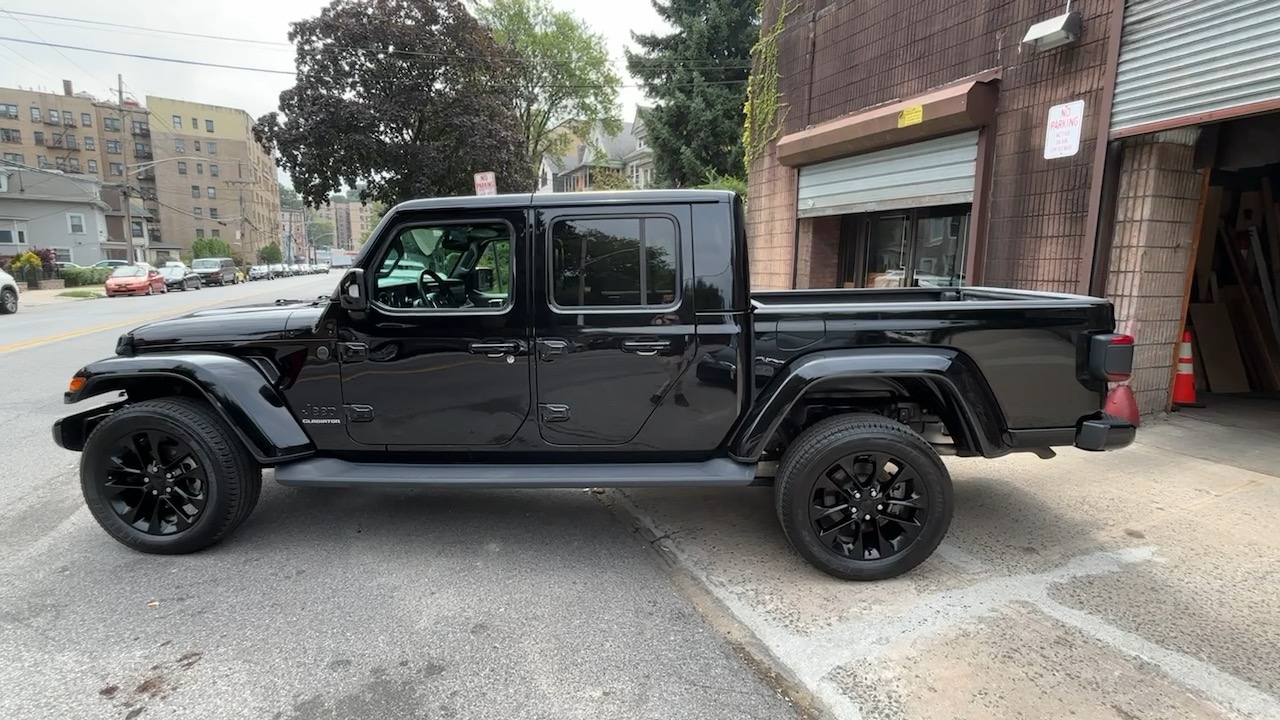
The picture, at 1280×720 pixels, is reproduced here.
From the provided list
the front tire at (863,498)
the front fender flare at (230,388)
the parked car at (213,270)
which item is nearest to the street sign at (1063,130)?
the front tire at (863,498)

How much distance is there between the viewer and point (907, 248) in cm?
884

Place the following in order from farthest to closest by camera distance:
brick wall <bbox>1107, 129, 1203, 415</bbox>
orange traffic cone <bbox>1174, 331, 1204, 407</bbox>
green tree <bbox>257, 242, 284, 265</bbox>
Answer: green tree <bbox>257, 242, 284, 265</bbox>
orange traffic cone <bbox>1174, 331, 1204, 407</bbox>
brick wall <bbox>1107, 129, 1203, 415</bbox>

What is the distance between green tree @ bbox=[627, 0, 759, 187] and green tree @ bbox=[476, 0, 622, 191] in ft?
44.0

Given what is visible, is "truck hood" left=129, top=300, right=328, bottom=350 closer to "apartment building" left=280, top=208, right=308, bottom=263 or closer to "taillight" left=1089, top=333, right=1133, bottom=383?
"taillight" left=1089, top=333, right=1133, bottom=383

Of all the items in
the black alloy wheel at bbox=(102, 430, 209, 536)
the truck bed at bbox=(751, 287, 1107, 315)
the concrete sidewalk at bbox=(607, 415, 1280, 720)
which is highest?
the truck bed at bbox=(751, 287, 1107, 315)

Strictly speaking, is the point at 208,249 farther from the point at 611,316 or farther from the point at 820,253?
the point at 611,316

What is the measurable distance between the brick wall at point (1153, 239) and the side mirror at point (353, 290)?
6005 mm

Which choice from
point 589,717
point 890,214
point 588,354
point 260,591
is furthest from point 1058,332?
point 890,214

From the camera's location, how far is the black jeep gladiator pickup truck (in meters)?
3.30

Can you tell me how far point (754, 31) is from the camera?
20.5m

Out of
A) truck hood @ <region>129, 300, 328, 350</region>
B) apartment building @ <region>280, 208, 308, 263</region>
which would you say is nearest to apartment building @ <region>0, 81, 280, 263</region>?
apartment building @ <region>280, 208, 308, 263</region>

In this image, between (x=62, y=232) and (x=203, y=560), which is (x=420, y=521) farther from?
(x=62, y=232)

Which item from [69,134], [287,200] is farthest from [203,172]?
[287,200]

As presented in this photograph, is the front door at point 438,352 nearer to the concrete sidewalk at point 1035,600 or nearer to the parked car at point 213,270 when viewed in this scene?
the concrete sidewalk at point 1035,600
